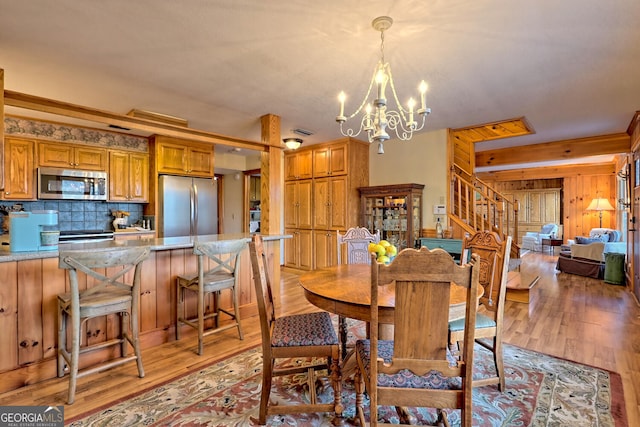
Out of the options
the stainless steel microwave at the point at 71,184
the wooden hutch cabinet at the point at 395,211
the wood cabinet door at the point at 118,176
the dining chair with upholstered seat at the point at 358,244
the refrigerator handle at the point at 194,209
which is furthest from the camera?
the refrigerator handle at the point at 194,209

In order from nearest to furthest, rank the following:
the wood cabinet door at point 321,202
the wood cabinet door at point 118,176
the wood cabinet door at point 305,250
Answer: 1. the wood cabinet door at point 118,176
2. the wood cabinet door at point 321,202
3. the wood cabinet door at point 305,250

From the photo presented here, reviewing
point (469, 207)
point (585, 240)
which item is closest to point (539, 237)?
point (585, 240)

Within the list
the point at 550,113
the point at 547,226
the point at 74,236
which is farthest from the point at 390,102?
the point at 547,226

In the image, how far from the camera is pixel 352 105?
370 cm

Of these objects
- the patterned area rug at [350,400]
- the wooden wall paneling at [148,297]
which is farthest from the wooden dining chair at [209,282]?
the patterned area rug at [350,400]

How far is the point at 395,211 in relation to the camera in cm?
521

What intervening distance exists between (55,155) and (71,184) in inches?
17.5

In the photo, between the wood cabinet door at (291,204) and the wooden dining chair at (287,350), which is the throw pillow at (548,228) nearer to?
the wood cabinet door at (291,204)

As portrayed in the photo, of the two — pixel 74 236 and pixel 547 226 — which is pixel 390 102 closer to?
pixel 74 236

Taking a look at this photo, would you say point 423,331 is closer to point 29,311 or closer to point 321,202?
point 29,311

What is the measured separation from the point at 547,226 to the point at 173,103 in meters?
10.2

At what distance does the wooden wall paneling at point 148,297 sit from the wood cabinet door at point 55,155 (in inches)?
117

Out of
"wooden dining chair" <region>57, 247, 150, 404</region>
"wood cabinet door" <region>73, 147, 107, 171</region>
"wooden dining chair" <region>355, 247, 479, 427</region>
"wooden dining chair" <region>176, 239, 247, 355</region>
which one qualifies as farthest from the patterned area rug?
"wood cabinet door" <region>73, 147, 107, 171</region>

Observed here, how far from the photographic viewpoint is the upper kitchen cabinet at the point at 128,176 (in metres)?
4.86
